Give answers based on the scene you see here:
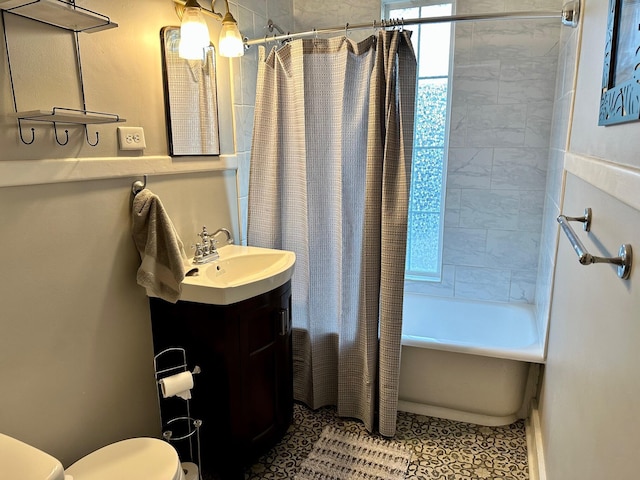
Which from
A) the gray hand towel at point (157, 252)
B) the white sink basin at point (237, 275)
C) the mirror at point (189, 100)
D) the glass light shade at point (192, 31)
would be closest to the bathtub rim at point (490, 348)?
the white sink basin at point (237, 275)

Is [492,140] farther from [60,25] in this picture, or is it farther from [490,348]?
[60,25]

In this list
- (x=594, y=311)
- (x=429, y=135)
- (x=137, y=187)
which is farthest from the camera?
(x=429, y=135)

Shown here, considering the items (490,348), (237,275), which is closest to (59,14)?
(237,275)

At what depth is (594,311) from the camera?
119 cm

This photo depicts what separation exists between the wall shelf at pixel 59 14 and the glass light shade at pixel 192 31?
30 cm

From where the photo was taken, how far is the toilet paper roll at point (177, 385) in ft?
5.13

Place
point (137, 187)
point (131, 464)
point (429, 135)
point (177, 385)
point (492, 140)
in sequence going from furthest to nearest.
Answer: point (429, 135) < point (492, 140) < point (137, 187) < point (177, 385) < point (131, 464)

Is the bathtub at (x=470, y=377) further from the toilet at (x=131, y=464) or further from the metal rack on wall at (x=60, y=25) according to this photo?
the metal rack on wall at (x=60, y=25)

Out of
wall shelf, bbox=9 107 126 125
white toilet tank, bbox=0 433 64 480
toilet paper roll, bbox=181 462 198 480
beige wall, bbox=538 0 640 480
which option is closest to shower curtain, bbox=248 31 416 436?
beige wall, bbox=538 0 640 480

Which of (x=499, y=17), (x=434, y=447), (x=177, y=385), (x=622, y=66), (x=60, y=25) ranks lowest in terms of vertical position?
(x=434, y=447)

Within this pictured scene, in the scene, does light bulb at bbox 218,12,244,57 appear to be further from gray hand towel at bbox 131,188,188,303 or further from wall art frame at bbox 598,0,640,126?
wall art frame at bbox 598,0,640,126

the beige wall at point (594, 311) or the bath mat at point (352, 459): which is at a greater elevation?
the beige wall at point (594, 311)

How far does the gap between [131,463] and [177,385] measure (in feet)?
0.90

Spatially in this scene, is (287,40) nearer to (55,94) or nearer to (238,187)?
(238,187)
